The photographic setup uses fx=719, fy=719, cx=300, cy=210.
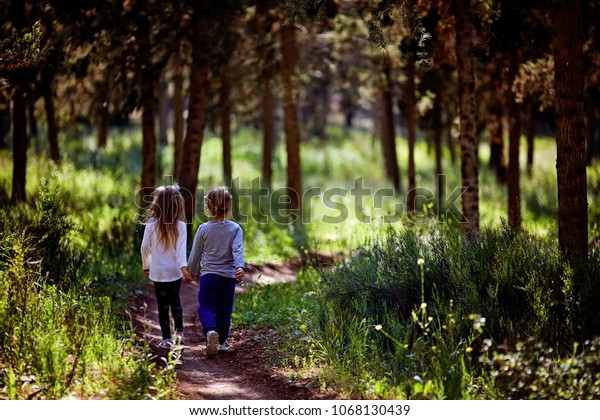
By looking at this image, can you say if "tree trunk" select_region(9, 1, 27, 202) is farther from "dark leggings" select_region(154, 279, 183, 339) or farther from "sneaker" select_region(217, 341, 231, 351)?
"sneaker" select_region(217, 341, 231, 351)

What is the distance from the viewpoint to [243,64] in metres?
18.3

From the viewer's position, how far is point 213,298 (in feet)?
26.2

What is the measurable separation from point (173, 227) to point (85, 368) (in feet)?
6.42

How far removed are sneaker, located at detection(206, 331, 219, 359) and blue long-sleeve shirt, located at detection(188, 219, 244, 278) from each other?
2.18 ft

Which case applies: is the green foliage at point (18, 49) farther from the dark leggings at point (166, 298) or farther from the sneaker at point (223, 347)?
the sneaker at point (223, 347)

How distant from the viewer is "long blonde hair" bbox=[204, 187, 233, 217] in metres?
7.88

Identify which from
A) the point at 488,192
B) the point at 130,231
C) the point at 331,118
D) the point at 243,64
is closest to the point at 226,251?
the point at 130,231

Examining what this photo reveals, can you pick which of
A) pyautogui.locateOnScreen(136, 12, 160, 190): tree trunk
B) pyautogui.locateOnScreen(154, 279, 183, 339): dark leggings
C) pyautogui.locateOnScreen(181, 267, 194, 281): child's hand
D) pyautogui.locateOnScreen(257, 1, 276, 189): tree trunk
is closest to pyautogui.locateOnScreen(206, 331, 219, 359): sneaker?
pyautogui.locateOnScreen(154, 279, 183, 339): dark leggings

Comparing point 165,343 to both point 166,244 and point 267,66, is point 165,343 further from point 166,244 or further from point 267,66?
point 267,66

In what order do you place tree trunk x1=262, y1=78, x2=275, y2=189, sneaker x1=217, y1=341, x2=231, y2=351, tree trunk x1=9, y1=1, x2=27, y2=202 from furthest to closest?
tree trunk x1=262, y1=78, x2=275, y2=189 → tree trunk x1=9, y1=1, x2=27, y2=202 → sneaker x1=217, y1=341, x2=231, y2=351

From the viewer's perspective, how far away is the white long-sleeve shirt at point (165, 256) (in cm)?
778

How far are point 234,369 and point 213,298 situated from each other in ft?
2.66

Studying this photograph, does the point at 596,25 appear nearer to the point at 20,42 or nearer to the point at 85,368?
the point at 20,42

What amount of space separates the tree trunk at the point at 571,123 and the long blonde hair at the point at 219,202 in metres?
3.77
